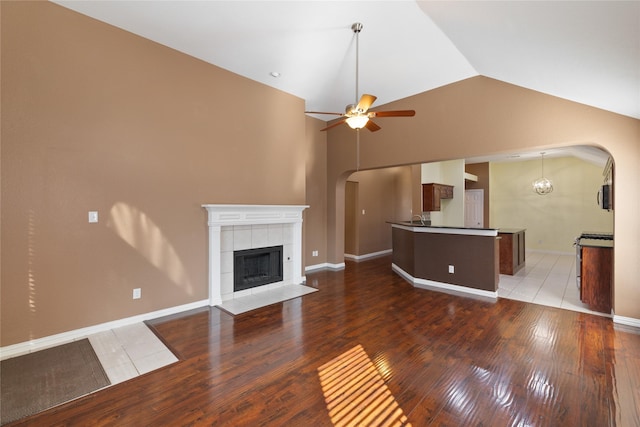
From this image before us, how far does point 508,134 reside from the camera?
13.6ft

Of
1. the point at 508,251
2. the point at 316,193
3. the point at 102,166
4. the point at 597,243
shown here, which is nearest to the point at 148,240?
the point at 102,166

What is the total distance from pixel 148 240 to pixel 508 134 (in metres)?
5.28

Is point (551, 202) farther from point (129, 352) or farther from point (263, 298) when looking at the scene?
point (129, 352)

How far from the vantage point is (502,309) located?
12.8 ft

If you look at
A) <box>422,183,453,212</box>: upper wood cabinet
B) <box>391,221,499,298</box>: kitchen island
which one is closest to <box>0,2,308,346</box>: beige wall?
<box>391,221,499,298</box>: kitchen island

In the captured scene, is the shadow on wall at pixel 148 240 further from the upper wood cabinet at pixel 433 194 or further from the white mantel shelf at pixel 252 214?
the upper wood cabinet at pixel 433 194

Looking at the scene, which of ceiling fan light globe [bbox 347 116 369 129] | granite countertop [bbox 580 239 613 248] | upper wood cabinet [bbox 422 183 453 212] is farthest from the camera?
upper wood cabinet [bbox 422 183 453 212]

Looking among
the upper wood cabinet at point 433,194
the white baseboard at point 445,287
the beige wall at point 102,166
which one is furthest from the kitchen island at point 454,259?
the beige wall at point 102,166

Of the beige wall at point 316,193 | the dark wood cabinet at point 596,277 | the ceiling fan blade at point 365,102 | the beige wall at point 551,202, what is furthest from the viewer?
the beige wall at point 551,202

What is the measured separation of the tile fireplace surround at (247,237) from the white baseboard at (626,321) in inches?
175

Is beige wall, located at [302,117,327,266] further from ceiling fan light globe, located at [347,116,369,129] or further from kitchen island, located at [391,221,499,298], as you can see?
ceiling fan light globe, located at [347,116,369,129]

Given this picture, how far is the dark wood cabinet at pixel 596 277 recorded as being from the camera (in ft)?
12.3

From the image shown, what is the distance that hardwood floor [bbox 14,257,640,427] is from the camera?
191 cm

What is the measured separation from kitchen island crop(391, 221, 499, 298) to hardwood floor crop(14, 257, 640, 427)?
2.32ft
